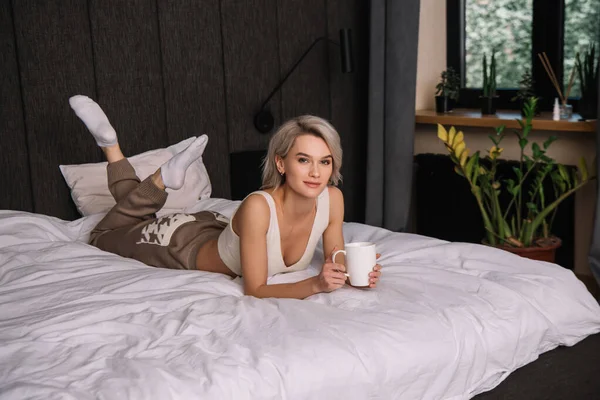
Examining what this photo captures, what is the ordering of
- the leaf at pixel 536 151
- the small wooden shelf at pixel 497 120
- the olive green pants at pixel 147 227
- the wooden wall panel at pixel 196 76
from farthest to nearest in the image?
the wooden wall panel at pixel 196 76 → the small wooden shelf at pixel 497 120 → the leaf at pixel 536 151 → the olive green pants at pixel 147 227

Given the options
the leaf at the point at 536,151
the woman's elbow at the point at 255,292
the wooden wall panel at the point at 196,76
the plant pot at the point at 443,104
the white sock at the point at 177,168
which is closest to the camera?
the woman's elbow at the point at 255,292

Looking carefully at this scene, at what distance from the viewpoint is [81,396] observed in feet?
4.30

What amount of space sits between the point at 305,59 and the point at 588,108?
52.0 inches

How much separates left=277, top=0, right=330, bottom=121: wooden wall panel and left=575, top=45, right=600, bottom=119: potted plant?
3.89ft

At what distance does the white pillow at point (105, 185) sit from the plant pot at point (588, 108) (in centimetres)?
162

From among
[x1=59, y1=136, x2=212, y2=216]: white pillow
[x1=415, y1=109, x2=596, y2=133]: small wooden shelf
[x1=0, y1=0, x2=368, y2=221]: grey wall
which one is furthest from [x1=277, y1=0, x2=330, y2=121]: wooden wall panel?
[x1=59, y1=136, x2=212, y2=216]: white pillow

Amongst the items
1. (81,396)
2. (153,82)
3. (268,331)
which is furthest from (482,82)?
(81,396)

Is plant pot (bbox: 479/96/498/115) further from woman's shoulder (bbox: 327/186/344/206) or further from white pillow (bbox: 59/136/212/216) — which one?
woman's shoulder (bbox: 327/186/344/206)

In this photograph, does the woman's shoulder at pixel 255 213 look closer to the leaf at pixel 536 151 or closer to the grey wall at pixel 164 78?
the grey wall at pixel 164 78

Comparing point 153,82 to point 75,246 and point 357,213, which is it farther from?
point 357,213

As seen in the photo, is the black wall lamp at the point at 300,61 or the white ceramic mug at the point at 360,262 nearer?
the white ceramic mug at the point at 360,262

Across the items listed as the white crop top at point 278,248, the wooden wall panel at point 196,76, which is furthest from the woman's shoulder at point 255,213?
the wooden wall panel at point 196,76

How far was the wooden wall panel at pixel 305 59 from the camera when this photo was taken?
3465 mm

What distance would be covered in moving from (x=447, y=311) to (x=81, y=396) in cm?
84
